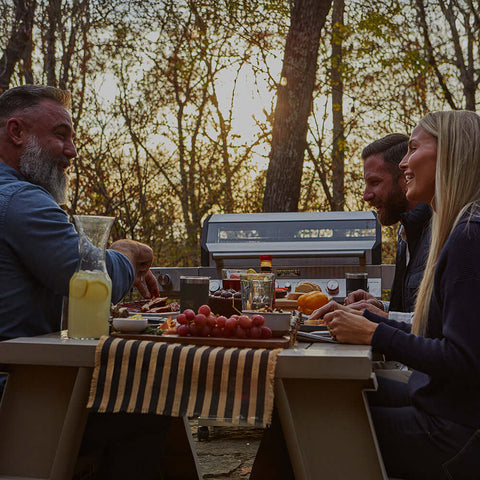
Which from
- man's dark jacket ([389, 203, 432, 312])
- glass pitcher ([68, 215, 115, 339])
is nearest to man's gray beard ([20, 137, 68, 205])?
glass pitcher ([68, 215, 115, 339])

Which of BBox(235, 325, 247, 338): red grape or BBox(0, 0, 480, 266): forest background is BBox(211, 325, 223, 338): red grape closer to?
BBox(235, 325, 247, 338): red grape

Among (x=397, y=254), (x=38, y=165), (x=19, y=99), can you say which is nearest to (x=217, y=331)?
(x=38, y=165)

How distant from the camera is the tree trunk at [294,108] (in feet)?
24.0

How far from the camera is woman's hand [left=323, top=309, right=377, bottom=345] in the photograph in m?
1.91

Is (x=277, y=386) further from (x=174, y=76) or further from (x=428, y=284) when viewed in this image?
(x=174, y=76)

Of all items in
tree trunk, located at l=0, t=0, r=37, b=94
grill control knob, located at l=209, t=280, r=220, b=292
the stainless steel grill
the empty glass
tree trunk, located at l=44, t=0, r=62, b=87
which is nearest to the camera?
the empty glass

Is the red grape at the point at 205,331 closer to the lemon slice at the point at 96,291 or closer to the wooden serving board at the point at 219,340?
the wooden serving board at the point at 219,340

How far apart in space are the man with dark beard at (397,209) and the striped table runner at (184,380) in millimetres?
1720

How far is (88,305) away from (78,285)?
0.24 feet

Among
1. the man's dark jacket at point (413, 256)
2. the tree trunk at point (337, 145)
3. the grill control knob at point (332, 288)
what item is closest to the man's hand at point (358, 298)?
the man's dark jacket at point (413, 256)

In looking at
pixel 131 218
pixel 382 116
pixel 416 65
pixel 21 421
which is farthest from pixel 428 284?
pixel 382 116

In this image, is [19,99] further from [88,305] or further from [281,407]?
[281,407]

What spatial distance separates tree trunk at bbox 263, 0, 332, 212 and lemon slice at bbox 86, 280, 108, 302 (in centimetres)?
543

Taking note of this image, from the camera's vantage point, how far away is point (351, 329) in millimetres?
1925
